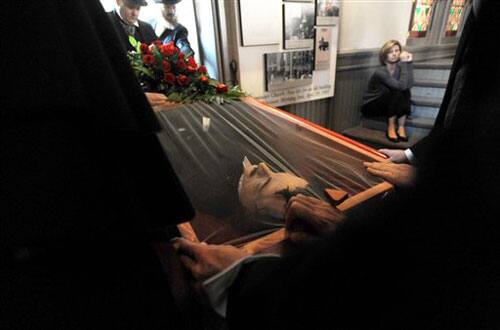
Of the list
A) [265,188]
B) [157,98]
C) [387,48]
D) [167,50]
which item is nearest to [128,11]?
[167,50]

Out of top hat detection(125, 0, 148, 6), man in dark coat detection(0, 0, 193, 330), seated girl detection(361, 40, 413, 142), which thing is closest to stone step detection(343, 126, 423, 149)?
seated girl detection(361, 40, 413, 142)

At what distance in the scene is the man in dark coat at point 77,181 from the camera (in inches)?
12.5

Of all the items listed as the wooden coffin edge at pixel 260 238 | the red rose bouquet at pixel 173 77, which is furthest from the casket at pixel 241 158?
the red rose bouquet at pixel 173 77

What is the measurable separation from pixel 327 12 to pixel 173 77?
1.69m

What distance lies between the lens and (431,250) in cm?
27

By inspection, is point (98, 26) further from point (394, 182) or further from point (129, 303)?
point (394, 182)

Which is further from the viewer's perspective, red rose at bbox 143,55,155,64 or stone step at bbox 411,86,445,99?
stone step at bbox 411,86,445,99

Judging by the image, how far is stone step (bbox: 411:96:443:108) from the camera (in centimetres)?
260

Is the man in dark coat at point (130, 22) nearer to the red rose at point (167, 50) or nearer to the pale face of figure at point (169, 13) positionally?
the pale face of figure at point (169, 13)

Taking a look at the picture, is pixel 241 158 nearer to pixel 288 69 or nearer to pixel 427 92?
pixel 288 69

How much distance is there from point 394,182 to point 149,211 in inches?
30.8

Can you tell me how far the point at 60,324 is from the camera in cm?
53

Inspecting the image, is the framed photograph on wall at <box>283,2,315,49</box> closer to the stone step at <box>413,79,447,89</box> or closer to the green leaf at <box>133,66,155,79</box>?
the green leaf at <box>133,66,155,79</box>

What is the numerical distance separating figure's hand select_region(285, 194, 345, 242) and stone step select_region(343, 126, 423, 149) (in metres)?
2.12
